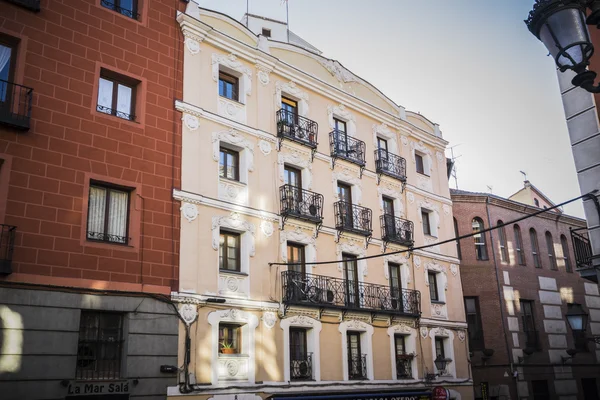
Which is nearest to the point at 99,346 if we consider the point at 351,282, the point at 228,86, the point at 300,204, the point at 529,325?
the point at 300,204

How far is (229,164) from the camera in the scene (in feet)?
70.9

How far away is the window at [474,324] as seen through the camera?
1216 inches

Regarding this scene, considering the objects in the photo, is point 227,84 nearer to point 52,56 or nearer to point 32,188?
point 52,56

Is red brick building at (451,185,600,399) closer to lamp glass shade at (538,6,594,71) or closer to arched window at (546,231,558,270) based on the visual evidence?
arched window at (546,231,558,270)

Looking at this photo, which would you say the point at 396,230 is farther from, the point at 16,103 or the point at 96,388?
the point at 16,103

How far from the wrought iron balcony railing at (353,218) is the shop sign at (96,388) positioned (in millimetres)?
10841

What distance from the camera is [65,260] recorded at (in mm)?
15953

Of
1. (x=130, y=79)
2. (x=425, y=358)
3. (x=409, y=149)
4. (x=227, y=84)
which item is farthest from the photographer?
(x=409, y=149)

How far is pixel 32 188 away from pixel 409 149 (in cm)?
1869

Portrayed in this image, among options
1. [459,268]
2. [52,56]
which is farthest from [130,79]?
[459,268]

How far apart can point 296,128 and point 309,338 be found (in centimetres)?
816

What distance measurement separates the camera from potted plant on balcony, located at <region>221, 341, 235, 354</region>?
63.4 ft

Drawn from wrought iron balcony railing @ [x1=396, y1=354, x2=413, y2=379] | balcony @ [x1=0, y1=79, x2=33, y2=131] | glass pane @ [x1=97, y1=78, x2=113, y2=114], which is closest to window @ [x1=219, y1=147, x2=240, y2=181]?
glass pane @ [x1=97, y1=78, x2=113, y2=114]

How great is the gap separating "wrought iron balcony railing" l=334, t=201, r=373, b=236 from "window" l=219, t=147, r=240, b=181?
4838mm
